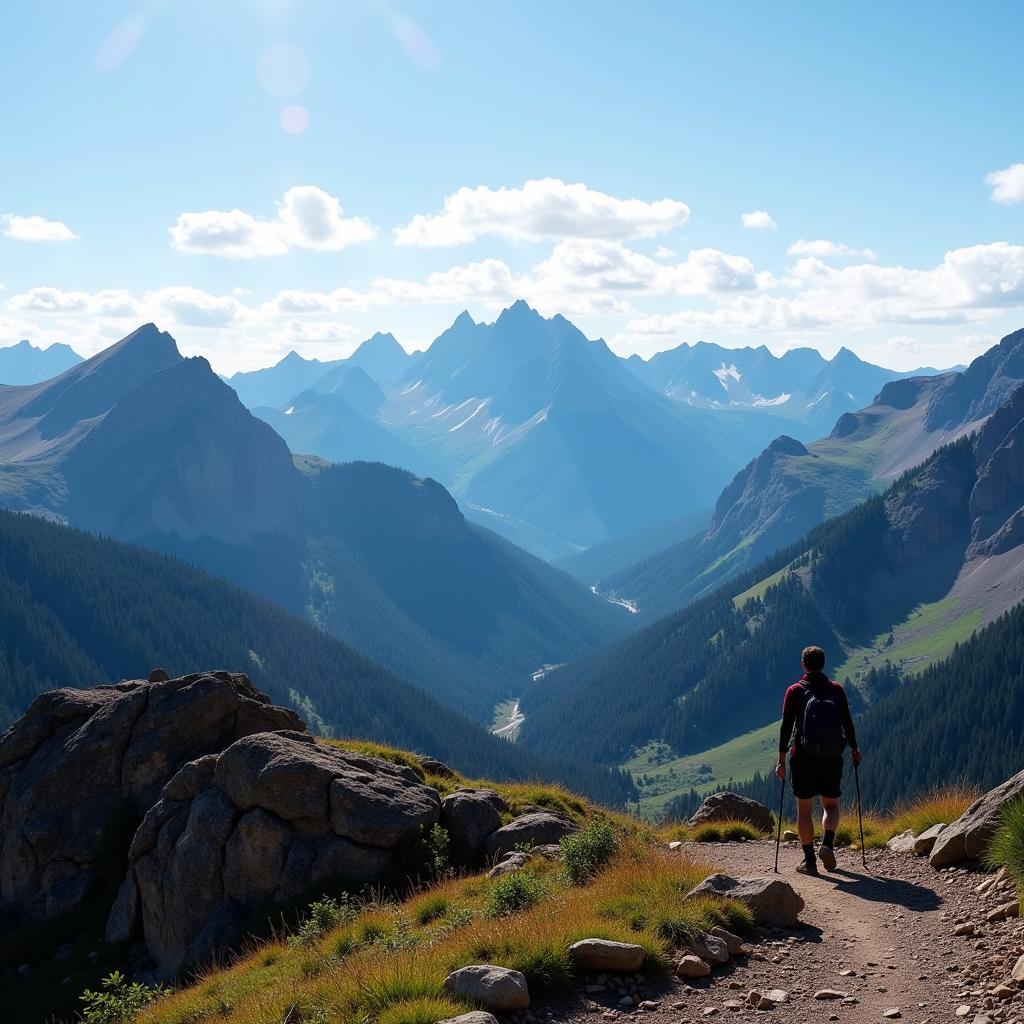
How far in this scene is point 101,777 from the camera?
32.0m

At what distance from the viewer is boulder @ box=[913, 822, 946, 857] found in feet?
66.1

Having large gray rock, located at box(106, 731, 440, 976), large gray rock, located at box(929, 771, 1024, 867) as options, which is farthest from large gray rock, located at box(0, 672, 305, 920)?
large gray rock, located at box(929, 771, 1024, 867)

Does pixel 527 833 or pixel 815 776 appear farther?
pixel 527 833

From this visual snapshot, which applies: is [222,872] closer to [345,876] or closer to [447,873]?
[345,876]

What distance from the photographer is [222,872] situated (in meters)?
24.4

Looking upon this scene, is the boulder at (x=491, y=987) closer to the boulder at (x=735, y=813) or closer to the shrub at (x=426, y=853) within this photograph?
the shrub at (x=426, y=853)

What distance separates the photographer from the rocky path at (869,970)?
487 inches

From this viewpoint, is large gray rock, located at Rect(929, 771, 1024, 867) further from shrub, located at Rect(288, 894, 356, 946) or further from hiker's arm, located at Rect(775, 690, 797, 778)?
shrub, located at Rect(288, 894, 356, 946)

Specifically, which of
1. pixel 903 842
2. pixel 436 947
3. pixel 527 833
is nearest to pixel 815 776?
pixel 903 842

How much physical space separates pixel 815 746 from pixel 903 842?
460 cm

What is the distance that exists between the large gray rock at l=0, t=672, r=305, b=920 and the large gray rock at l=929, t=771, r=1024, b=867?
2249 cm

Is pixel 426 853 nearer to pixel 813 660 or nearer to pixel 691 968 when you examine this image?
pixel 691 968

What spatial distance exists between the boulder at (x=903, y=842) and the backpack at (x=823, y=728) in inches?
143

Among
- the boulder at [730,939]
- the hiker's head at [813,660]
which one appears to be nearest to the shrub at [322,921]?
the boulder at [730,939]
